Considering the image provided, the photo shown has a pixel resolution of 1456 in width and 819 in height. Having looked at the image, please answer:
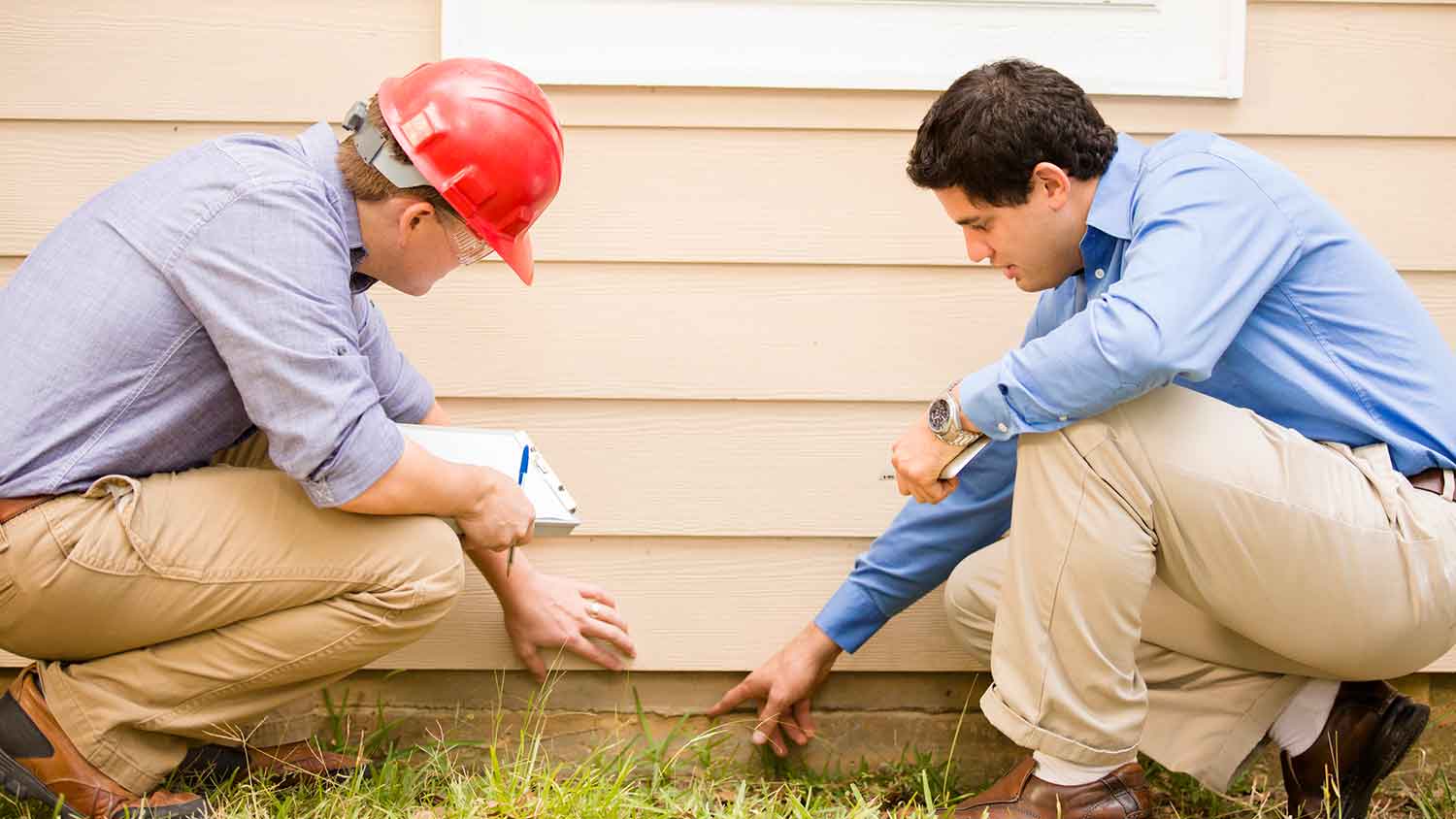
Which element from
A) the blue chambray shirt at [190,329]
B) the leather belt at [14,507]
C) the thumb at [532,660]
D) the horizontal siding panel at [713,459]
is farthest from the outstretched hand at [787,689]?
the leather belt at [14,507]

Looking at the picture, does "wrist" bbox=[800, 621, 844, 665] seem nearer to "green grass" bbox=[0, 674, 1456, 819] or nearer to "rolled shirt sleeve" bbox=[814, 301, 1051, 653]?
"rolled shirt sleeve" bbox=[814, 301, 1051, 653]

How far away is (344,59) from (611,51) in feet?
1.66

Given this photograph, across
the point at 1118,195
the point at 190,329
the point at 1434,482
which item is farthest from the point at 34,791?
the point at 1434,482

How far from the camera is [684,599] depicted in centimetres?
257

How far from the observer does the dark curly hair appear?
200 centimetres

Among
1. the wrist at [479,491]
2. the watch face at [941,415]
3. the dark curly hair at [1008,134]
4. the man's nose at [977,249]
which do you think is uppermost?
the dark curly hair at [1008,134]

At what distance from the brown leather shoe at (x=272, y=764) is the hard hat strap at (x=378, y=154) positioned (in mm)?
1007

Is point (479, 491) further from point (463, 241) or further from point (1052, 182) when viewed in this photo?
point (1052, 182)

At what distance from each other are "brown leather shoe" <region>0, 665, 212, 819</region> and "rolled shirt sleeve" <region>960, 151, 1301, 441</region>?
1.44m

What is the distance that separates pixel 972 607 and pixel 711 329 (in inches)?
29.1

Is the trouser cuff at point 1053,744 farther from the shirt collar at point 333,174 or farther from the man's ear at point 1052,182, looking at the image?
the shirt collar at point 333,174

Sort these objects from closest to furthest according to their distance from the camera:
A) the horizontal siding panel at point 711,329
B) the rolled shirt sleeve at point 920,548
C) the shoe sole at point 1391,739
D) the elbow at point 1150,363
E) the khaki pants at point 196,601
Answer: the elbow at point 1150,363 → the khaki pants at point 196,601 → the shoe sole at point 1391,739 → the rolled shirt sleeve at point 920,548 → the horizontal siding panel at point 711,329

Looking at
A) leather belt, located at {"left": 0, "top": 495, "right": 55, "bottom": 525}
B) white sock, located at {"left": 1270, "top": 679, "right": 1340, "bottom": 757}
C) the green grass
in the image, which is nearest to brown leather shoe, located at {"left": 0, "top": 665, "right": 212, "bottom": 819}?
the green grass

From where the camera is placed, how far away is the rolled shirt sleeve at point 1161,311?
6.03ft
